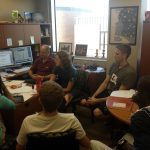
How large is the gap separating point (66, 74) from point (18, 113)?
3.36ft

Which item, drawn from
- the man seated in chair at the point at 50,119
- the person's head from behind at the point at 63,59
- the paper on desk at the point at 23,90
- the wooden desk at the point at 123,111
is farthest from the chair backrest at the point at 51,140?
the person's head from behind at the point at 63,59

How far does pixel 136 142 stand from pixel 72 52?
3.39 metres

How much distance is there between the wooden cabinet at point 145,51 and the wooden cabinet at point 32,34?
2207mm

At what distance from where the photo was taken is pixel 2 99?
79.7 inches

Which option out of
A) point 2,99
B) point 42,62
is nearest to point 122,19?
point 42,62

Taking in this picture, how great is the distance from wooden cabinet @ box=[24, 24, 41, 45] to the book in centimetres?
252

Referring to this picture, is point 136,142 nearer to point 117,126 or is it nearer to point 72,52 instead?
point 117,126

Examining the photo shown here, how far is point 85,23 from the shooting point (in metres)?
4.53

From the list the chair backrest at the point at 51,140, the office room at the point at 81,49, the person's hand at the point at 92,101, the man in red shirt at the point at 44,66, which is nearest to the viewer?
the chair backrest at the point at 51,140

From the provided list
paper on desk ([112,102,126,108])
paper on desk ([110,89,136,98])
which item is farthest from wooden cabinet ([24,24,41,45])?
paper on desk ([112,102,126,108])

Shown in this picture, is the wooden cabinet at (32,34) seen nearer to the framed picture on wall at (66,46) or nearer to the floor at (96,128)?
the framed picture on wall at (66,46)

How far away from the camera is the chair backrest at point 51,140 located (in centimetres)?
126

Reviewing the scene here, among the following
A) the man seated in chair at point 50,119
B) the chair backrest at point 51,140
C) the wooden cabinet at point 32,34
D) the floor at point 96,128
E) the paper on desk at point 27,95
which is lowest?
the floor at point 96,128

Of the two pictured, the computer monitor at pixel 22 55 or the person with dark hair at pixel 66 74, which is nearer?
the person with dark hair at pixel 66 74
